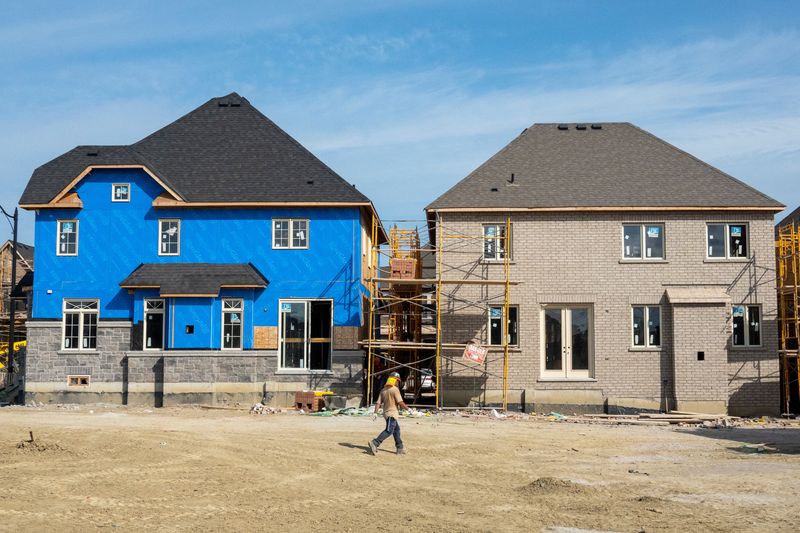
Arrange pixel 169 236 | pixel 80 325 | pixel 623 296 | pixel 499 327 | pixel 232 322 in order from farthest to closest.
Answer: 1. pixel 169 236
2. pixel 80 325
3. pixel 232 322
4. pixel 499 327
5. pixel 623 296

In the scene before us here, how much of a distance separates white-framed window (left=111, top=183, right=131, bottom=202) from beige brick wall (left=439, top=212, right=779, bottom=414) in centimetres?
1032

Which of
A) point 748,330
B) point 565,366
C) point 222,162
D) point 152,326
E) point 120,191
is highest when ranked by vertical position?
point 222,162

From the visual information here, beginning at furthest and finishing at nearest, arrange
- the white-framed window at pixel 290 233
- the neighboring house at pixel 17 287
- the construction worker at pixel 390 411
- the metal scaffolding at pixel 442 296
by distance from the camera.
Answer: the neighboring house at pixel 17 287, the white-framed window at pixel 290 233, the metal scaffolding at pixel 442 296, the construction worker at pixel 390 411

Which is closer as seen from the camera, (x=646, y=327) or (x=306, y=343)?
(x=646, y=327)

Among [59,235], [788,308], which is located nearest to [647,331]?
[788,308]

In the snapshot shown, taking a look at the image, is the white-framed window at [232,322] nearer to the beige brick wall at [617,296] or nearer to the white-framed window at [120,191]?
the white-framed window at [120,191]

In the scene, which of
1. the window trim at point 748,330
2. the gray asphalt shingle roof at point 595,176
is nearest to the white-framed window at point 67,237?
the gray asphalt shingle roof at point 595,176

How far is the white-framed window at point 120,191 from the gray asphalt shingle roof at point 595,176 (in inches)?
392

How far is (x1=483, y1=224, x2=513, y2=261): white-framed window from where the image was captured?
27.8m

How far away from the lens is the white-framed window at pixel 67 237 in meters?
28.7

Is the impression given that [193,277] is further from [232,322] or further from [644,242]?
[644,242]

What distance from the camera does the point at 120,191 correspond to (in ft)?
94.4

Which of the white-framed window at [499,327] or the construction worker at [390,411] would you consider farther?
the white-framed window at [499,327]

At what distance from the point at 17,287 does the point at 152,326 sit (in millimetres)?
8590
